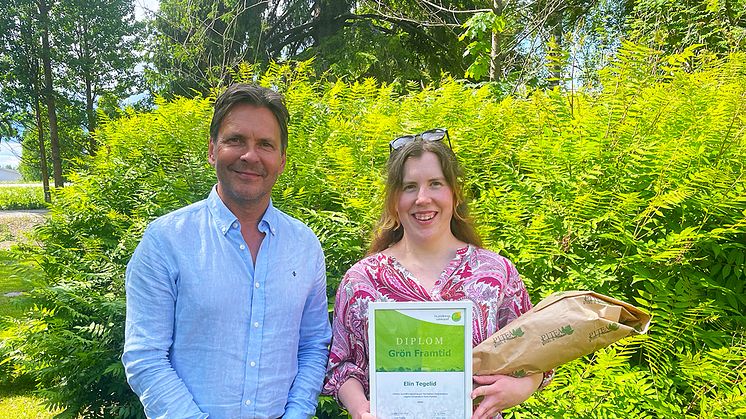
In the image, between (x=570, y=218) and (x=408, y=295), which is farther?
(x=570, y=218)

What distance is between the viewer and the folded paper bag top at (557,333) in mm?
1607

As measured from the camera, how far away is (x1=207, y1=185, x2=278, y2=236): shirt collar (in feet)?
6.06

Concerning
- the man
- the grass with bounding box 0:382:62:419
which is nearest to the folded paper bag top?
the man

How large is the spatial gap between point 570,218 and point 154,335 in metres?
2.26

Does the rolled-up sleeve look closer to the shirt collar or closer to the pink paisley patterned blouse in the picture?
the shirt collar

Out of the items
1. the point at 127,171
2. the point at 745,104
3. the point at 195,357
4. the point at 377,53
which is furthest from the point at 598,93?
the point at 377,53

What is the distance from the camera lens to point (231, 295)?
69.3 inches

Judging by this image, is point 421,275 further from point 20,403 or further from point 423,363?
point 20,403

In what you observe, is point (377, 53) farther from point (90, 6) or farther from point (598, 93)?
point (90, 6)

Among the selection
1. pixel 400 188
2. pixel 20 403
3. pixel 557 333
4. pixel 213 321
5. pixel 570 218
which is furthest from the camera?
pixel 20 403

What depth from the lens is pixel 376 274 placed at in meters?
1.90

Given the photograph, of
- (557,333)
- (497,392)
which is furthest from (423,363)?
(557,333)

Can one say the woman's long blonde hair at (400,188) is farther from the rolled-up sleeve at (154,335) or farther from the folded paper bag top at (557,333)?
the rolled-up sleeve at (154,335)

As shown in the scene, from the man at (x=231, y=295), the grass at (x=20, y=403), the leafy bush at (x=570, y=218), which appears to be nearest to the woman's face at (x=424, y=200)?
the man at (x=231, y=295)
